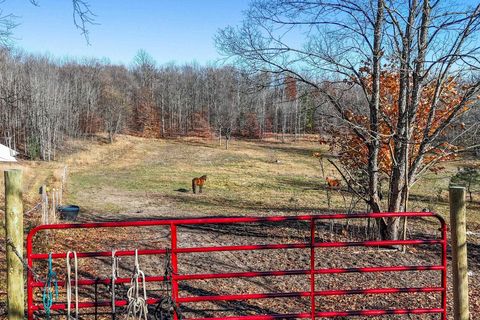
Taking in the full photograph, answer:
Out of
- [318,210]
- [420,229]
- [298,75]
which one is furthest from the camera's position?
[318,210]

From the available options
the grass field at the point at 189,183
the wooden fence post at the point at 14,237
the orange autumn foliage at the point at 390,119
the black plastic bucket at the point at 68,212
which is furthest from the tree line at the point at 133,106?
the wooden fence post at the point at 14,237

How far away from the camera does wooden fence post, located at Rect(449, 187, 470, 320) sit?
398 cm

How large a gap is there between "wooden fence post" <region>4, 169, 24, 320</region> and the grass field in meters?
3.18

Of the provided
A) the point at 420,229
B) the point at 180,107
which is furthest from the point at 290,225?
the point at 180,107

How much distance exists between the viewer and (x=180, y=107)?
71062 millimetres

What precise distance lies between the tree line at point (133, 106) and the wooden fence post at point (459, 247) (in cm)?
3660

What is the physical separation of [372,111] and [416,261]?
3.17m

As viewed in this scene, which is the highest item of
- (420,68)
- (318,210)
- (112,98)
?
(112,98)

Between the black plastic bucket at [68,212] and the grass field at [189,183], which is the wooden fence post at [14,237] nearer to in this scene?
the grass field at [189,183]

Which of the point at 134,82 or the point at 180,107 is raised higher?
the point at 134,82

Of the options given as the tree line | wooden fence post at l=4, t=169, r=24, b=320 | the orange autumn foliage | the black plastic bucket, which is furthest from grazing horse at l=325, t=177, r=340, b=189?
the tree line

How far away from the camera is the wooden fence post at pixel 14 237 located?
11.9 ft

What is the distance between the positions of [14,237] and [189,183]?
21.5 m

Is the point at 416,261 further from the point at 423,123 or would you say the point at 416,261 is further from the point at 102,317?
the point at 102,317
